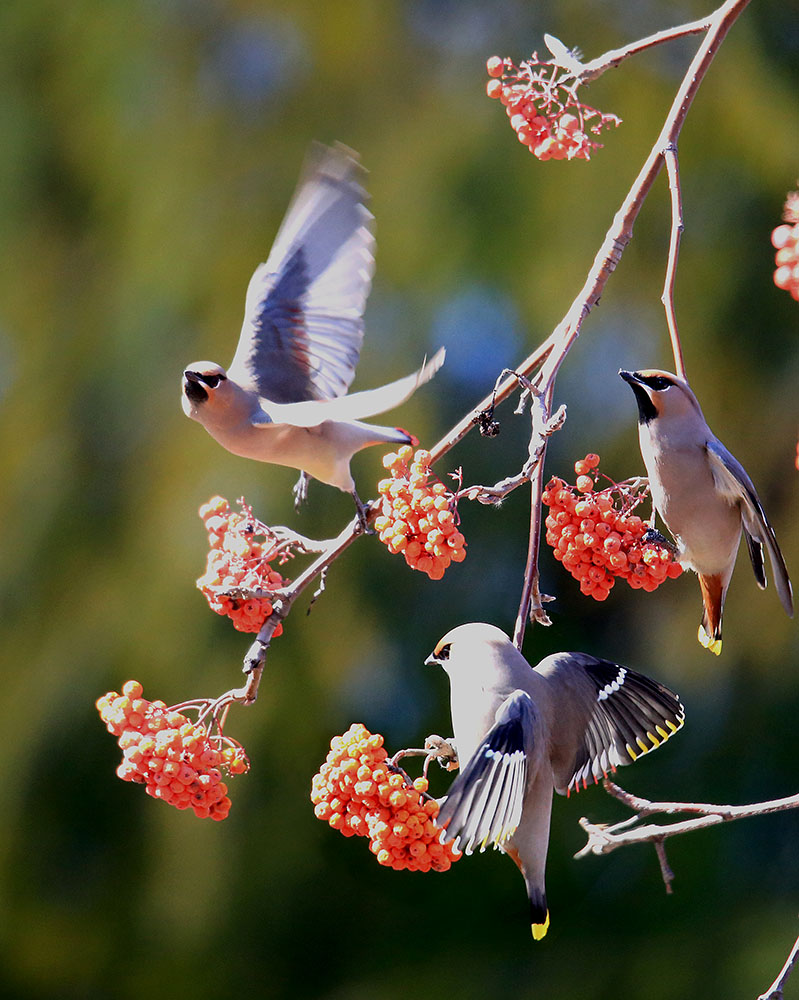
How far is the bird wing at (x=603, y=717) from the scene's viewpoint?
1608 millimetres

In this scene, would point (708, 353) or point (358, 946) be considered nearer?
point (708, 353)

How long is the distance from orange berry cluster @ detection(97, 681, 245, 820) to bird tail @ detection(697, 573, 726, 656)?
0.78 meters

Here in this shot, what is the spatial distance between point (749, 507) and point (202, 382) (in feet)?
2.72

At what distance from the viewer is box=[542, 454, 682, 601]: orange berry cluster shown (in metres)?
1.46

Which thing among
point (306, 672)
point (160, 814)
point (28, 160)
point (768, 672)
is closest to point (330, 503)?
point (306, 672)

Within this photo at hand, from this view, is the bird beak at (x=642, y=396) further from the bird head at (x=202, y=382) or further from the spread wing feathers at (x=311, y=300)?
the bird head at (x=202, y=382)

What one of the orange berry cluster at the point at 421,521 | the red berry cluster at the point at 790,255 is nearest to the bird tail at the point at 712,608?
the orange berry cluster at the point at 421,521

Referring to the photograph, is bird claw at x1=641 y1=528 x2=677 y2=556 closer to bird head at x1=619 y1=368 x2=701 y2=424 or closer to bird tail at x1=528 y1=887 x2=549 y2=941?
bird head at x1=619 y1=368 x2=701 y2=424

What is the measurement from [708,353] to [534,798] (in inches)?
96.6

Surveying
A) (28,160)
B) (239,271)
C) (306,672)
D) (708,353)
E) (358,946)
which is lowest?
(358,946)

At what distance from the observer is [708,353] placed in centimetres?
377

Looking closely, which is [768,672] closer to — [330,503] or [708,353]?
[708,353]

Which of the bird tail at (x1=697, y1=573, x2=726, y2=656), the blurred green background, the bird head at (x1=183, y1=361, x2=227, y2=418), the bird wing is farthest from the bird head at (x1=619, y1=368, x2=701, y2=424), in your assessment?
the blurred green background

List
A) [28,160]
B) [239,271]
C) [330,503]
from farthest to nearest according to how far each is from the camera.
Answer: [28,160], [239,271], [330,503]
